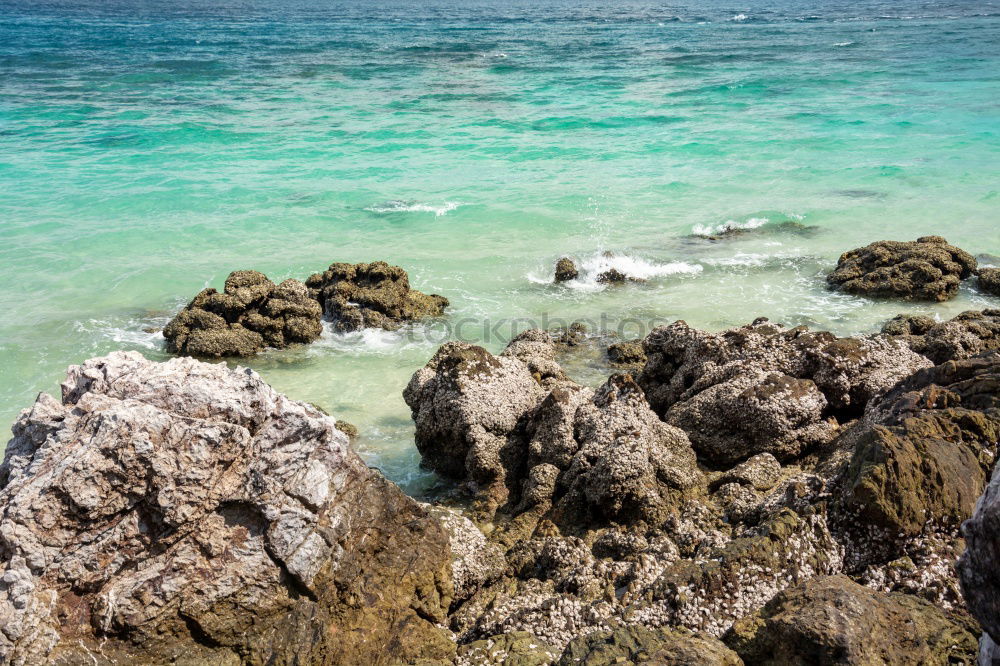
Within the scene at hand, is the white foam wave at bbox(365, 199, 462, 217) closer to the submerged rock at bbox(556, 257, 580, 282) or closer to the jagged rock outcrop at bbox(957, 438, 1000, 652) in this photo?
the submerged rock at bbox(556, 257, 580, 282)

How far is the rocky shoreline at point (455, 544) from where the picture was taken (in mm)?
4383

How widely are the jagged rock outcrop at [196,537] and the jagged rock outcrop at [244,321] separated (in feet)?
23.4

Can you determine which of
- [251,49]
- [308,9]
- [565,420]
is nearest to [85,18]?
[308,9]

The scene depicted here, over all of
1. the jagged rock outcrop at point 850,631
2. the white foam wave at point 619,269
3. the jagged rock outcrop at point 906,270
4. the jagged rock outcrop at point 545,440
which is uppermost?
the jagged rock outcrop at point 850,631

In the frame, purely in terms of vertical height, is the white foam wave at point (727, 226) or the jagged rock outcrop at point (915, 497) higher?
the jagged rock outcrop at point (915, 497)

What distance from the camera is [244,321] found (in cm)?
1323

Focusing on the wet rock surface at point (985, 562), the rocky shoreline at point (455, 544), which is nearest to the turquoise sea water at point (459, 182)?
the rocky shoreline at point (455, 544)

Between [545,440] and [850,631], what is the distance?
3903mm

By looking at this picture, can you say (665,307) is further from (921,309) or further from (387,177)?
(387,177)

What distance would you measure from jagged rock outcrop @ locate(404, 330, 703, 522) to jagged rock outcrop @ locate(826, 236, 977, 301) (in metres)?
7.67

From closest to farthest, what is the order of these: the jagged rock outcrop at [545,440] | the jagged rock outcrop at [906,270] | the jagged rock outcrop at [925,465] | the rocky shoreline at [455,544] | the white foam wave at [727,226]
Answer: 1. the rocky shoreline at [455,544]
2. the jagged rock outcrop at [925,465]
3. the jagged rock outcrop at [545,440]
4. the jagged rock outcrop at [906,270]
5. the white foam wave at [727,226]

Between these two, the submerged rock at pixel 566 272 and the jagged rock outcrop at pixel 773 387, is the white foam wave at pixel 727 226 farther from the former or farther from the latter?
the jagged rock outcrop at pixel 773 387

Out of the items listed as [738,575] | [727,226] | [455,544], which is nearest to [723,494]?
[738,575]

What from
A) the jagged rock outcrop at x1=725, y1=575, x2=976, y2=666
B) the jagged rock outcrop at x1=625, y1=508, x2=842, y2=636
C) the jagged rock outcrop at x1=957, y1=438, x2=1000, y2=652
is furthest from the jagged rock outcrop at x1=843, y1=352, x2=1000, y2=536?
the jagged rock outcrop at x1=957, y1=438, x2=1000, y2=652
